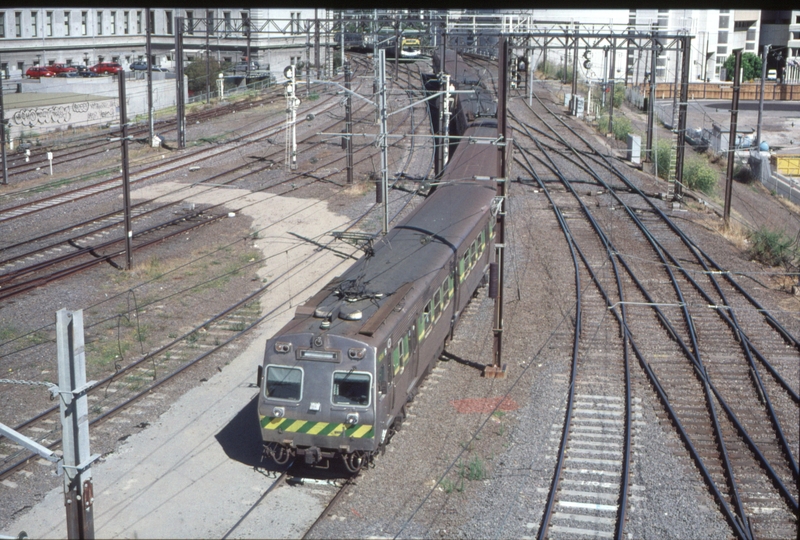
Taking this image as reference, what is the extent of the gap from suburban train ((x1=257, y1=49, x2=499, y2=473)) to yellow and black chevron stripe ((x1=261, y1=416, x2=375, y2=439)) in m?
0.01

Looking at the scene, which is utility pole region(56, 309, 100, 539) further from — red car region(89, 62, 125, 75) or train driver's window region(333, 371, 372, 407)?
red car region(89, 62, 125, 75)

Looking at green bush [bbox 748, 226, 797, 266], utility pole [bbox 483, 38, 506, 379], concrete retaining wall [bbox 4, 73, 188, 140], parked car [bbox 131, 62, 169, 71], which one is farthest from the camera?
parked car [bbox 131, 62, 169, 71]

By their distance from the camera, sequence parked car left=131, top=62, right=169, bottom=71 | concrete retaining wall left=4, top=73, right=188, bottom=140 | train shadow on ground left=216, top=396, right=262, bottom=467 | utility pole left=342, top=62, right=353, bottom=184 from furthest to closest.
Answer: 1. parked car left=131, top=62, right=169, bottom=71
2. concrete retaining wall left=4, top=73, right=188, bottom=140
3. utility pole left=342, top=62, right=353, bottom=184
4. train shadow on ground left=216, top=396, right=262, bottom=467

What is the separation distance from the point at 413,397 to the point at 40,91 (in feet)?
142

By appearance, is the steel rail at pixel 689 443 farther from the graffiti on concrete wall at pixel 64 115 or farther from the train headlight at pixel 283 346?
the graffiti on concrete wall at pixel 64 115

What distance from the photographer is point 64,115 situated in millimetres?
43219

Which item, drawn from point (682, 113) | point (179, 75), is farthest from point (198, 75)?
point (682, 113)

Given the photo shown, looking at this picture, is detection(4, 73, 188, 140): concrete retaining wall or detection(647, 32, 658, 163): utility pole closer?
detection(647, 32, 658, 163): utility pole

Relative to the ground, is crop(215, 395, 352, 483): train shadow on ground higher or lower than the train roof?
lower

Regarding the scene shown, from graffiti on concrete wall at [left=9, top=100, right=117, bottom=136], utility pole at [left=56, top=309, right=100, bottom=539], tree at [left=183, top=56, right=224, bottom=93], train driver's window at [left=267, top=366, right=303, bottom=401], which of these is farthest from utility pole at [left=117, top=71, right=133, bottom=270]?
tree at [left=183, top=56, right=224, bottom=93]

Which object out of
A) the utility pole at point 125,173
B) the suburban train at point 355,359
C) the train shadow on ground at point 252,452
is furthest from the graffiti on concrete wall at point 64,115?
the suburban train at point 355,359

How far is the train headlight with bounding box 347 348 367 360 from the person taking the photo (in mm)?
11164

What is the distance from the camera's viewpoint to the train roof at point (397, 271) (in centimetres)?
1190

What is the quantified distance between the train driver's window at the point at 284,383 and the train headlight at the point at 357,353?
774mm
